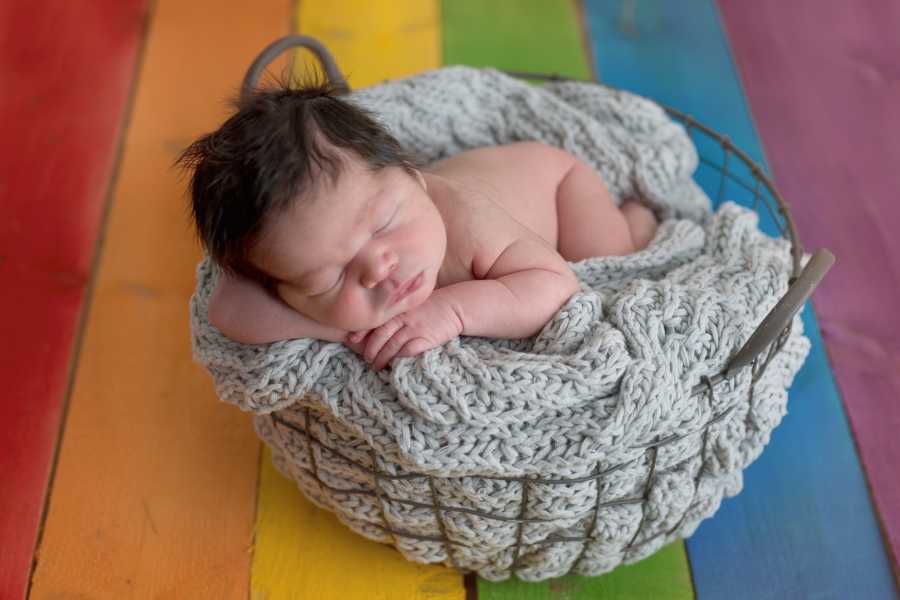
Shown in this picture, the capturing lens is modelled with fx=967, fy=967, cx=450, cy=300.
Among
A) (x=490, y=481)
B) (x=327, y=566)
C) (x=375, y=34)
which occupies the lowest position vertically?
(x=327, y=566)

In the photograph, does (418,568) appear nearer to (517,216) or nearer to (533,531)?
(533,531)

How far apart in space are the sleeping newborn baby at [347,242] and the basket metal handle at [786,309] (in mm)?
185

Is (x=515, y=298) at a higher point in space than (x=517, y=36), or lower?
lower

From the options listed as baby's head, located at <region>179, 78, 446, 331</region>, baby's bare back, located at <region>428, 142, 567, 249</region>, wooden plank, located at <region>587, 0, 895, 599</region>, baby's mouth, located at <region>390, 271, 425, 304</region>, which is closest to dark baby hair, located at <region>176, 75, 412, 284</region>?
baby's head, located at <region>179, 78, 446, 331</region>

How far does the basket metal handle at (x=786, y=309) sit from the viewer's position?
819 mm

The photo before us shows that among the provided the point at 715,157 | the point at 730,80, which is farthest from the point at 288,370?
the point at 730,80

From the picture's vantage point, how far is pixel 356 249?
0.84 m

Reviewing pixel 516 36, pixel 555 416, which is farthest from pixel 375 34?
pixel 555 416

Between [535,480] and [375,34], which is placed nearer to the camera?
[535,480]

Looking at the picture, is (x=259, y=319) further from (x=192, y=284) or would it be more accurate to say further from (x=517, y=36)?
(x=517, y=36)

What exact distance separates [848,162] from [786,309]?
769 millimetres

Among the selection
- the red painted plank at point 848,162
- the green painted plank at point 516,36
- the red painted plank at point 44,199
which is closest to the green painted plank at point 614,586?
the red painted plank at point 848,162

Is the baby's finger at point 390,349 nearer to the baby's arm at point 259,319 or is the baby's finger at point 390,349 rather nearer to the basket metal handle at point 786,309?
the baby's arm at point 259,319

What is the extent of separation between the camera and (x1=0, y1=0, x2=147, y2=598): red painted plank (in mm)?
1140
